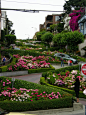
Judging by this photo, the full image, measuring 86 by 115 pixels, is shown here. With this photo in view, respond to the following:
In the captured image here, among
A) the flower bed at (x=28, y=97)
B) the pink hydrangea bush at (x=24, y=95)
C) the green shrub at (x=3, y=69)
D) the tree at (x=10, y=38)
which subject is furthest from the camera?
the tree at (x=10, y=38)

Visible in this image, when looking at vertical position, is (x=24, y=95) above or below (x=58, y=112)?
above

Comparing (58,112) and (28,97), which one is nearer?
(58,112)

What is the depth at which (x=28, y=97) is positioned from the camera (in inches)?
433

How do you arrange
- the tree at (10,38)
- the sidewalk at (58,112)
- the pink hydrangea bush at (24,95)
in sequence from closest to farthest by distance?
the sidewalk at (58,112)
the pink hydrangea bush at (24,95)
the tree at (10,38)

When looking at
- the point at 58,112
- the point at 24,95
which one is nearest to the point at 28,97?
the point at 24,95

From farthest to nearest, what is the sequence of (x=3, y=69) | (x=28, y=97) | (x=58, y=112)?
(x=3, y=69) → (x=28, y=97) → (x=58, y=112)

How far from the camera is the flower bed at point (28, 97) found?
10.0m

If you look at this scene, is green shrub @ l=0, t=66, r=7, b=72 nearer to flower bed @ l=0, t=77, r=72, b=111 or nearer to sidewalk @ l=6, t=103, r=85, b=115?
flower bed @ l=0, t=77, r=72, b=111

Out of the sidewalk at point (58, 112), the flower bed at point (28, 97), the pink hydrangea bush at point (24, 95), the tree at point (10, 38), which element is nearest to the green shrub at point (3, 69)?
the flower bed at point (28, 97)

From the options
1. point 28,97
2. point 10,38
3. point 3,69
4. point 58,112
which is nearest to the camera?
point 58,112

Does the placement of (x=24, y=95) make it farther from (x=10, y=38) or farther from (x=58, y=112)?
(x=10, y=38)

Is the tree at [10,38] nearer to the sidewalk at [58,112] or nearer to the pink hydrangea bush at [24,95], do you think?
the pink hydrangea bush at [24,95]

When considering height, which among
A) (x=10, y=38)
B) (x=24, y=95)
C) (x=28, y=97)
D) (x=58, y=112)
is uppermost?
(x=10, y=38)

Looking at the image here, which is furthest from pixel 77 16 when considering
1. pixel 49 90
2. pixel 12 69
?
pixel 49 90
